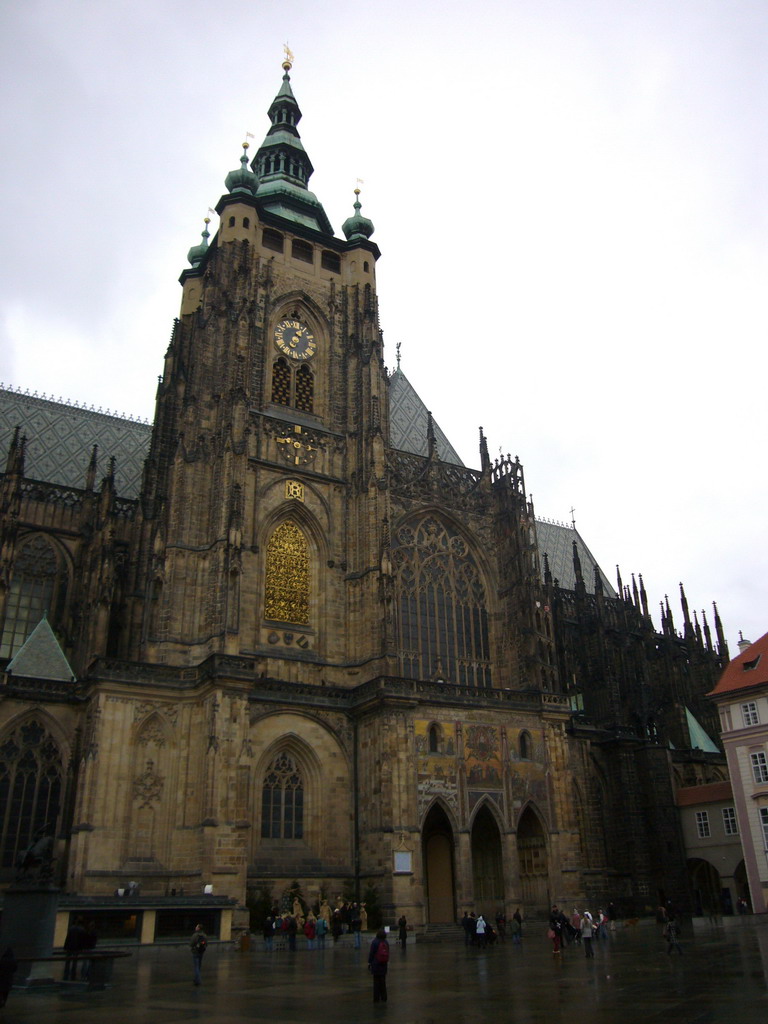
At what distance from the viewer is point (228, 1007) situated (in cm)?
1229

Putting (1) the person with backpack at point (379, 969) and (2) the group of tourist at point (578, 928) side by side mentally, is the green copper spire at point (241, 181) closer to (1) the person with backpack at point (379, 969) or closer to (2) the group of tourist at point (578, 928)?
(2) the group of tourist at point (578, 928)

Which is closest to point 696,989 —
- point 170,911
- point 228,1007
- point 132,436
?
point 228,1007

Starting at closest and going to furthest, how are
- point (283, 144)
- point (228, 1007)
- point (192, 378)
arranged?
point (228, 1007) → point (192, 378) → point (283, 144)

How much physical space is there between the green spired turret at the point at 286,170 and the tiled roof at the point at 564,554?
2575 cm

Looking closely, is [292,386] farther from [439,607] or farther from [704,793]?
[704,793]

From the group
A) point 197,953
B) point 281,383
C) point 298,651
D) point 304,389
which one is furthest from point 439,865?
point 281,383

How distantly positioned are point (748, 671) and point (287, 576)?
70.7 ft

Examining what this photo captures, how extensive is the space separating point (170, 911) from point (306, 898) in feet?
23.7

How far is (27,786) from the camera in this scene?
3109 cm

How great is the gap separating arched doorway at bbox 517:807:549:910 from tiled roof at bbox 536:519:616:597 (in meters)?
24.0

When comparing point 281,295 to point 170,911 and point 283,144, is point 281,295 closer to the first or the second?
point 283,144

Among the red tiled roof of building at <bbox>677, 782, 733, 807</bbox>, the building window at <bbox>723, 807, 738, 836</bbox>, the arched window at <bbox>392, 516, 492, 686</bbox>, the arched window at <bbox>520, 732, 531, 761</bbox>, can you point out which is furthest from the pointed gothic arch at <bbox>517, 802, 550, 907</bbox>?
the building window at <bbox>723, 807, 738, 836</bbox>

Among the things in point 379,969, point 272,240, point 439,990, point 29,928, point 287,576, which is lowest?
point 439,990

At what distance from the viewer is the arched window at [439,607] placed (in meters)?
37.8
